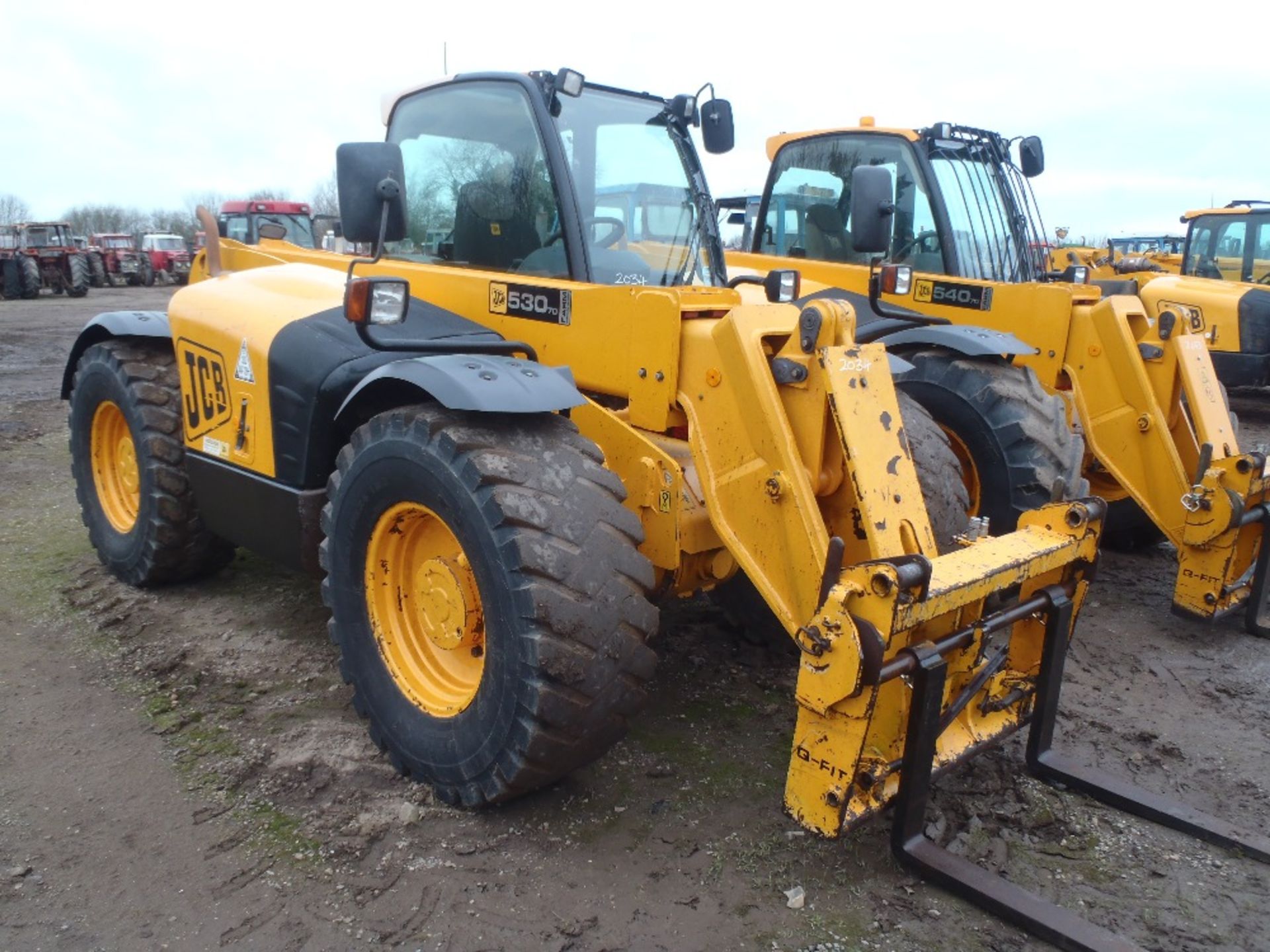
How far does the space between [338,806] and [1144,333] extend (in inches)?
194

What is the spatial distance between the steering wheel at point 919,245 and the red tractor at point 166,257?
33.9 meters

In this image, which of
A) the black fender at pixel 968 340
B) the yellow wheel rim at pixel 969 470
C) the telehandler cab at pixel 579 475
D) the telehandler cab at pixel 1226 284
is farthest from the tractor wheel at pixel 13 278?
the yellow wheel rim at pixel 969 470

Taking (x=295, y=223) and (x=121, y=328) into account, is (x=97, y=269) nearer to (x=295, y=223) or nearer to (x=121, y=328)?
(x=295, y=223)

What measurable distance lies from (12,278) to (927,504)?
29325 millimetres

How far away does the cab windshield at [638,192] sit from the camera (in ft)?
12.1

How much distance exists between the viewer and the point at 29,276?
Result: 26547mm

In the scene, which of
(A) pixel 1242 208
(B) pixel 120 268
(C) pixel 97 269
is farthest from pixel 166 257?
(A) pixel 1242 208

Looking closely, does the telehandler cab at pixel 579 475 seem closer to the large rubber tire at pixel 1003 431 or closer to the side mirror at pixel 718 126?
the side mirror at pixel 718 126

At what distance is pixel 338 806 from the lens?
3131 mm

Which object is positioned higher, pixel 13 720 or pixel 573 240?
pixel 573 240

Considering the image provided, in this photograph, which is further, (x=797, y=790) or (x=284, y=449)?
(x=284, y=449)

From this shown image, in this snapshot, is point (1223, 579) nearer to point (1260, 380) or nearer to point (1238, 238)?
point (1260, 380)

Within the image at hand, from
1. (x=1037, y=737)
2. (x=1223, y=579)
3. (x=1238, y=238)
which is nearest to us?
(x=1037, y=737)

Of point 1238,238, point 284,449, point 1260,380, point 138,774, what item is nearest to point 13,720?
point 138,774
